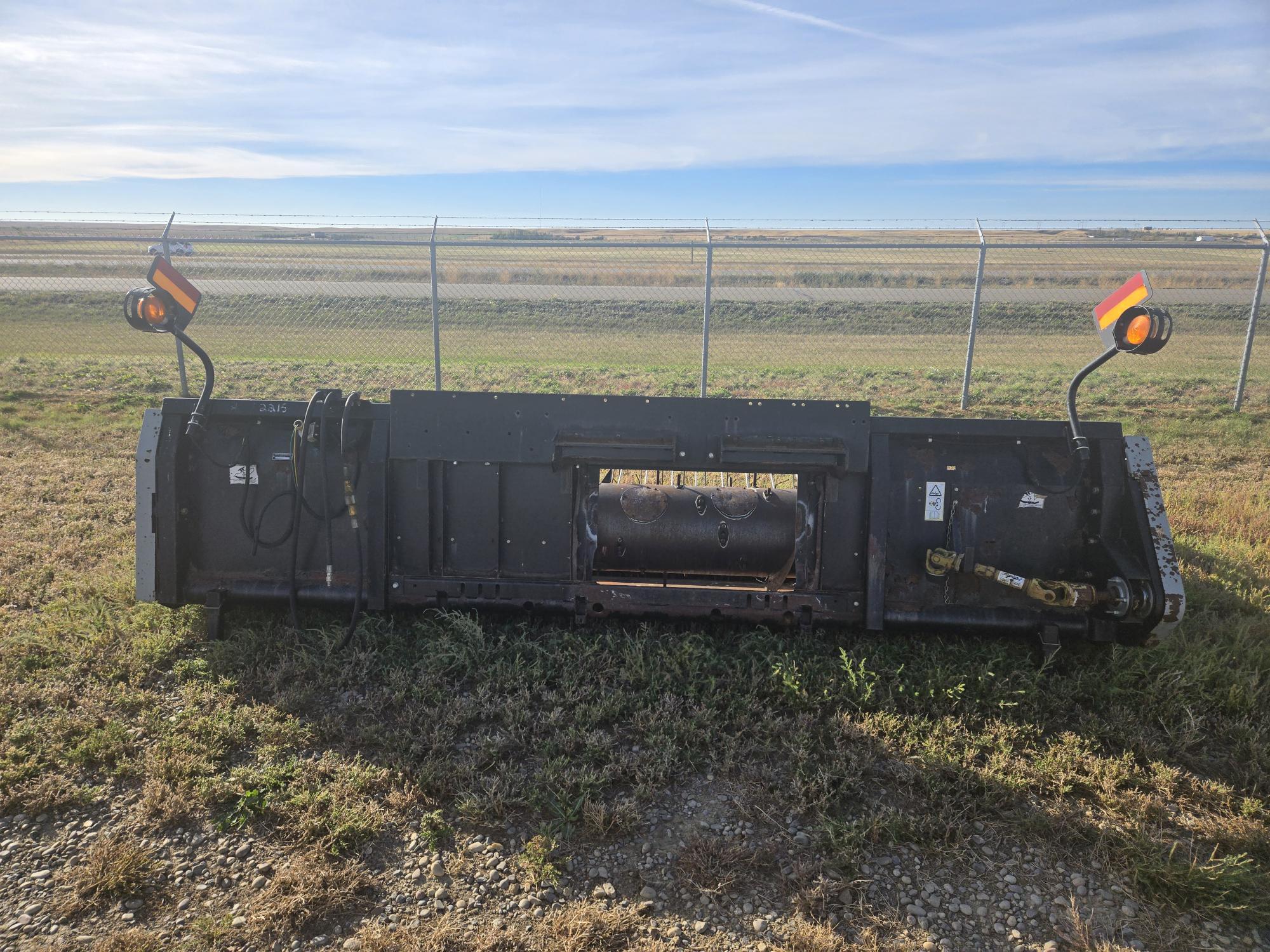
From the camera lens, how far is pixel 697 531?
13.6 ft

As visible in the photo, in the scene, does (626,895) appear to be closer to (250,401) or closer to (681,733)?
(681,733)

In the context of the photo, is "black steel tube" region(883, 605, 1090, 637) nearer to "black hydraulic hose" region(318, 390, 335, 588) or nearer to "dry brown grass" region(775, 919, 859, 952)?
"dry brown grass" region(775, 919, 859, 952)

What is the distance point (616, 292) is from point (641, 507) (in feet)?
54.3

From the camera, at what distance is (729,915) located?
8.09ft

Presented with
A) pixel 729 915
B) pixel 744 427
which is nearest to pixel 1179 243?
pixel 744 427

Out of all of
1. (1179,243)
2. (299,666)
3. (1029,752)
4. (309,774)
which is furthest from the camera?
(1179,243)

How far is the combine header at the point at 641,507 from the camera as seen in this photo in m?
3.85

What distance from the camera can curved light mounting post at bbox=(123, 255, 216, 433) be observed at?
13.0 feet

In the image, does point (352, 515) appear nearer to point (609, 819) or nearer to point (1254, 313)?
Answer: point (609, 819)

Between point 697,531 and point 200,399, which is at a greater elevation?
point 200,399

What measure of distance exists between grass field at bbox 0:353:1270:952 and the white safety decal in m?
0.62

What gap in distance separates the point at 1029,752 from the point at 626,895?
1726 millimetres

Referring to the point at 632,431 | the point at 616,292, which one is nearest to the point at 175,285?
the point at 632,431

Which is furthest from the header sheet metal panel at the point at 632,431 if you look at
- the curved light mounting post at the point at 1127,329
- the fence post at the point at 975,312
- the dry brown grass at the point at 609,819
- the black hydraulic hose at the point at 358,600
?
the fence post at the point at 975,312
